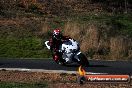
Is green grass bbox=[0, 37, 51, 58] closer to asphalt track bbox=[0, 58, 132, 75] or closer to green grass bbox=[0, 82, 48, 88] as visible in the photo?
asphalt track bbox=[0, 58, 132, 75]

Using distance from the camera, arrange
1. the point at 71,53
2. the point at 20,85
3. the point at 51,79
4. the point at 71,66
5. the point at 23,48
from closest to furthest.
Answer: the point at 20,85
the point at 51,79
the point at 71,53
the point at 71,66
the point at 23,48

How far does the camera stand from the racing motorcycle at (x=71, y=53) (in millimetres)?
22531

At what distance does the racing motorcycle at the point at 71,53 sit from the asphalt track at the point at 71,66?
11.0 inches

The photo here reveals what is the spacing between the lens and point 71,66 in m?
22.8

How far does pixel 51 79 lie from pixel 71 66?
170 inches

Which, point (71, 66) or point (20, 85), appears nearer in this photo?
point (20, 85)

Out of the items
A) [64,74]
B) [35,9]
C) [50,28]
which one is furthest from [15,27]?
[64,74]

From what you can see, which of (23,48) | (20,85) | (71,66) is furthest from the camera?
(23,48)

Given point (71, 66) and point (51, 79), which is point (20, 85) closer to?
point (51, 79)

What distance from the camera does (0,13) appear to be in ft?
124

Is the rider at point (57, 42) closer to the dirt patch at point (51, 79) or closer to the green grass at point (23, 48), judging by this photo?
the dirt patch at point (51, 79)

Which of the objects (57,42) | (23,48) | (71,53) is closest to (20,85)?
(71,53)

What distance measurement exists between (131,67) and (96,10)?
2072cm

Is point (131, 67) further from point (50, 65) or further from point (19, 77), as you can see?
point (19, 77)
